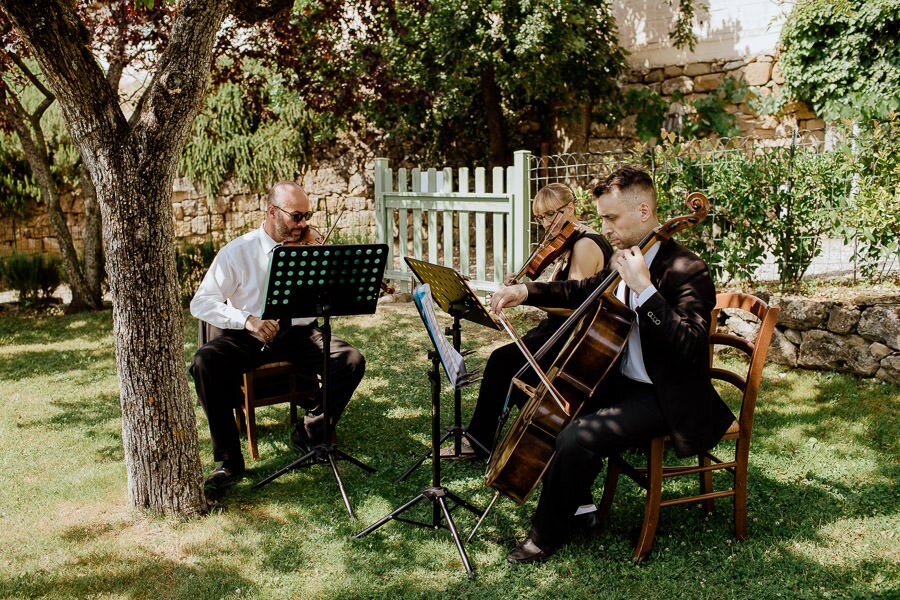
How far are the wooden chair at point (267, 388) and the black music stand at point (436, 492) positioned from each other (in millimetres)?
1215

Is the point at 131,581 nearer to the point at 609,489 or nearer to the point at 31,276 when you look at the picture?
the point at 609,489

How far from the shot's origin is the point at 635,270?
10.1 feet

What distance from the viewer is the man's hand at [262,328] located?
4.27 m

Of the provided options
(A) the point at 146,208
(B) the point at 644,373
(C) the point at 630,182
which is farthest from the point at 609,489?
(A) the point at 146,208

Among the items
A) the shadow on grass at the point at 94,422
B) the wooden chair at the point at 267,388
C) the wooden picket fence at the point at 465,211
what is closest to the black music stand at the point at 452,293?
the wooden chair at the point at 267,388

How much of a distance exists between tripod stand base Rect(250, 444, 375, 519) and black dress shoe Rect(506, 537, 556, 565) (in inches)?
39.7

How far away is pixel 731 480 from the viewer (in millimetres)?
4145

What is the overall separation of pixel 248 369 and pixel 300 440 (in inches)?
22.0

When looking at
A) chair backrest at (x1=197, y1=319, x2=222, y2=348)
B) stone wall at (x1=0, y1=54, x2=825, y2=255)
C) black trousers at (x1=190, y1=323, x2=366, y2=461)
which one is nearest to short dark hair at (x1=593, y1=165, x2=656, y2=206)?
black trousers at (x1=190, y1=323, x2=366, y2=461)

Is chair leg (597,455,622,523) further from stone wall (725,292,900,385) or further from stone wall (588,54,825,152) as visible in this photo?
stone wall (588,54,825,152)

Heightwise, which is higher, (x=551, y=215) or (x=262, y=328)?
(x=551, y=215)

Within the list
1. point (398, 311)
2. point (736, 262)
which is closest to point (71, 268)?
point (398, 311)

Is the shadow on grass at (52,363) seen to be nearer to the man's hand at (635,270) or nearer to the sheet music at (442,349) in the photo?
the sheet music at (442,349)

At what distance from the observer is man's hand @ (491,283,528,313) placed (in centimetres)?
381
